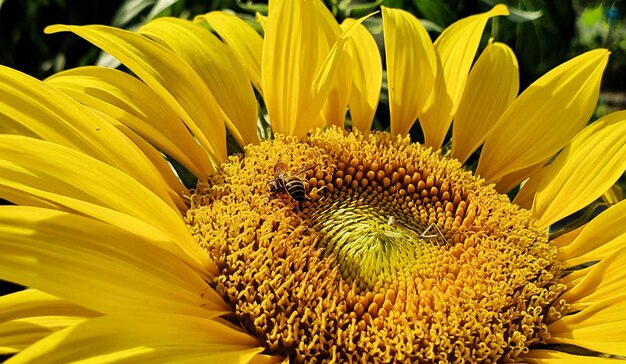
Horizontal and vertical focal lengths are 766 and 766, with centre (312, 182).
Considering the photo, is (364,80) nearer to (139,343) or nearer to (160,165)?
(160,165)

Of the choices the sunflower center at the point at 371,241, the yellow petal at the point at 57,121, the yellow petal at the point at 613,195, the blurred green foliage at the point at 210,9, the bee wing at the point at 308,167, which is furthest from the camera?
the blurred green foliage at the point at 210,9

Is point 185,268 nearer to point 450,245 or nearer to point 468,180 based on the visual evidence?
point 450,245

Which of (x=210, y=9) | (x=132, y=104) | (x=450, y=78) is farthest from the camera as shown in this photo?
(x=210, y=9)

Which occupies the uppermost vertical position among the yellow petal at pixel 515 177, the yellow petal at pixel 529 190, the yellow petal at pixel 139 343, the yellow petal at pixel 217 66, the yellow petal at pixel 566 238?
the yellow petal at pixel 217 66

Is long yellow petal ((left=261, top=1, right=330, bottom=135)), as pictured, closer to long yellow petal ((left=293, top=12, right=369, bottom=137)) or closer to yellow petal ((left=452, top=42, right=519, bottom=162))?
long yellow petal ((left=293, top=12, right=369, bottom=137))

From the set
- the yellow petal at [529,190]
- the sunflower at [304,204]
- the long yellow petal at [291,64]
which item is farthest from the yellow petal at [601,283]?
the long yellow petal at [291,64]

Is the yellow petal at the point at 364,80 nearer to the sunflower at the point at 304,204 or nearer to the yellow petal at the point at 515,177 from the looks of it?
the sunflower at the point at 304,204

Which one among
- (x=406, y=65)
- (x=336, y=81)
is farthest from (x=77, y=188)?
(x=406, y=65)
